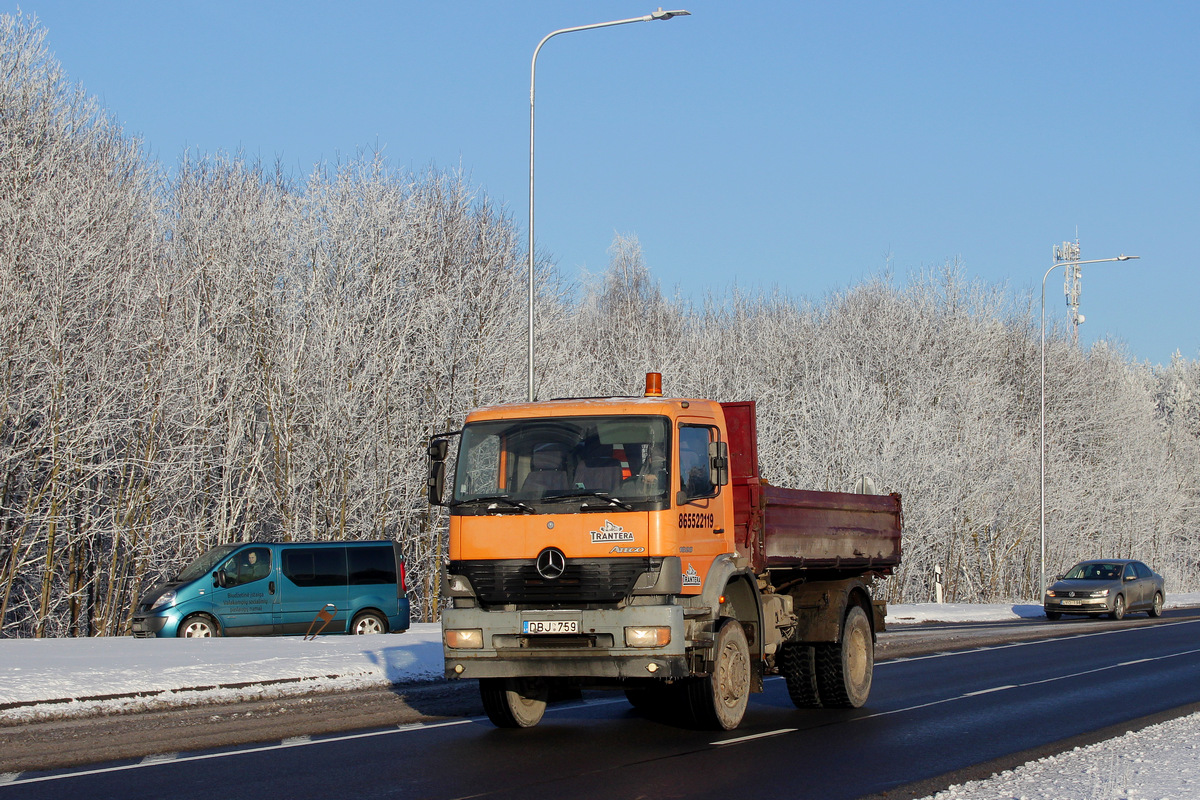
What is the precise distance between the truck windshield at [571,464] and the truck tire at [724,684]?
1.48 m

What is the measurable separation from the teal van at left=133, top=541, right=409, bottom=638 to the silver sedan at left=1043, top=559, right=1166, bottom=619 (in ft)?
58.9

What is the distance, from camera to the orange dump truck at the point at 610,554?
32.4ft

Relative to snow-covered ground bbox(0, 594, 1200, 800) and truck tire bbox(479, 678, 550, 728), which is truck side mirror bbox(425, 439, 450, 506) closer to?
truck tire bbox(479, 678, 550, 728)

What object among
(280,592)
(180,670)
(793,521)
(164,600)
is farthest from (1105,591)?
(180,670)

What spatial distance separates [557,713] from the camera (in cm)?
1260

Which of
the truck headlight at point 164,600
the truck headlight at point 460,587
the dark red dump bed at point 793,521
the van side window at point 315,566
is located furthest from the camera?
the van side window at point 315,566

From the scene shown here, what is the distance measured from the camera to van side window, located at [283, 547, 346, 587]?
22.4 meters

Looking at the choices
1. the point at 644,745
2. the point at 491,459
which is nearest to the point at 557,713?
the point at 644,745

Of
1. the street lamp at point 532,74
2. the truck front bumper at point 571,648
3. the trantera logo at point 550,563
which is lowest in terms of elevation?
the truck front bumper at point 571,648

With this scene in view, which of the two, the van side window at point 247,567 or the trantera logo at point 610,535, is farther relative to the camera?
the van side window at point 247,567

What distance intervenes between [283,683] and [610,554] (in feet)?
19.6

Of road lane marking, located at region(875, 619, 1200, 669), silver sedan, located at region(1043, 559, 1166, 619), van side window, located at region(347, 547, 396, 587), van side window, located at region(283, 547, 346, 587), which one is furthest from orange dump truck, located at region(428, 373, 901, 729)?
silver sedan, located at region(1043, 559, 1166, 619)

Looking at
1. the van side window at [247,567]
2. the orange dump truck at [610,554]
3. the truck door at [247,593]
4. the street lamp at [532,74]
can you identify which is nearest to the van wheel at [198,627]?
the truck door at [247,593]

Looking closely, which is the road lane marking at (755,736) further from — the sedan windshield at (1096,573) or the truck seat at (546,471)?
the sedan windshield at (1096,573)
